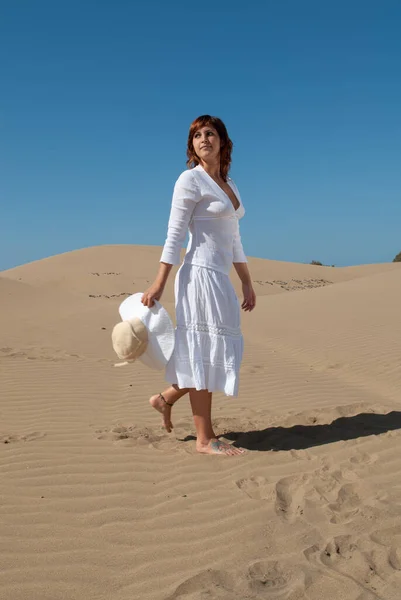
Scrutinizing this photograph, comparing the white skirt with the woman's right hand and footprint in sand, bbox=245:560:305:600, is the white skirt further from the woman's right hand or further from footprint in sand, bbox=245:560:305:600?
footprint in sand, bbox=245:560:305:600

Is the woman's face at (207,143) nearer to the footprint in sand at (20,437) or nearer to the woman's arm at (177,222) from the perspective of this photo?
the woman's arm at (177,222)

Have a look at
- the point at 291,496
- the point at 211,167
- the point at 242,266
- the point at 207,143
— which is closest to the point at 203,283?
the point at 242,266

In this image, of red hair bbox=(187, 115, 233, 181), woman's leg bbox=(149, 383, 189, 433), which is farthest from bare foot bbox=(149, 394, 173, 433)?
red hair bbox=(187, 115, 233, 181)

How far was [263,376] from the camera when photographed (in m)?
7.46

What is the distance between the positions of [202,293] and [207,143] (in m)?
1.02

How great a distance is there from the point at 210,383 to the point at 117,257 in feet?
112

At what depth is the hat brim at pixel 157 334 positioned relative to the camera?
149 inches

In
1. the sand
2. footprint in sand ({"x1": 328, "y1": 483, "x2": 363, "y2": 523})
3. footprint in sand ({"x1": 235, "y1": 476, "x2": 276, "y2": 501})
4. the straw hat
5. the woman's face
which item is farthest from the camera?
the woman's face

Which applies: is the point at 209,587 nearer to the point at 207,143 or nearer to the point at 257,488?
the point at 257,488

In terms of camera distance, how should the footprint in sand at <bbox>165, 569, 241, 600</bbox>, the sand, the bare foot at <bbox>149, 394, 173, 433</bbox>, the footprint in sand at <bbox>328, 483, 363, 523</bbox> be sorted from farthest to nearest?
the bare foot at <bbox>149, 394, 173, 433</bbox>
the footprint in sand at <bbox>328, 483, 363, 523</bbox>
the sand
the footprint in sand at <bbox>165, 569, 241, 600</bbox>

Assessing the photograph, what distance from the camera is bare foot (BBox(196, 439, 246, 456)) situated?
3992 mm

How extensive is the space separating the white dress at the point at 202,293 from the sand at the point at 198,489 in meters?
0.62

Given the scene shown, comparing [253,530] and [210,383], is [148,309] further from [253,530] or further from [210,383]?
[253,530]

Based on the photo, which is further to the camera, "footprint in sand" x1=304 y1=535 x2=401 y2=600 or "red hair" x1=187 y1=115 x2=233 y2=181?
"red hair" x1=187 y1=115 x2=233 y2=181
